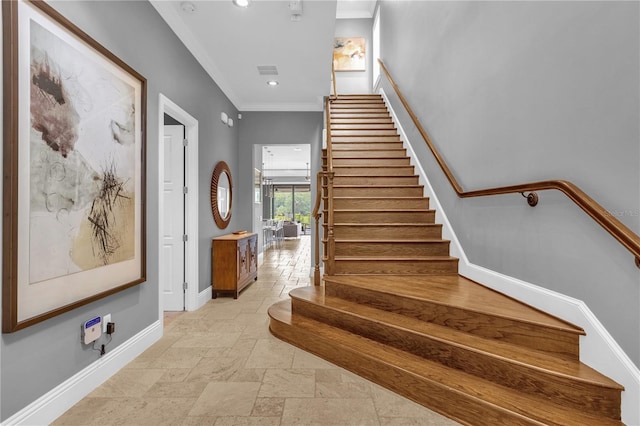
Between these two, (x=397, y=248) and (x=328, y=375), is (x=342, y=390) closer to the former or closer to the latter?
(x=328, y=375)

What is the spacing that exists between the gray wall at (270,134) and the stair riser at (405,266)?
294cm

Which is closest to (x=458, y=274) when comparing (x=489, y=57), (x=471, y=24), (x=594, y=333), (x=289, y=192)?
(x=594, y=333)

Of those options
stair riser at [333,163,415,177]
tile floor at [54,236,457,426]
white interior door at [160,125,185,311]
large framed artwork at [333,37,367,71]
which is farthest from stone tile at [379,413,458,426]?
large framed artwork at [333,37,367,71]

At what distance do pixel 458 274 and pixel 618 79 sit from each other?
205 cm

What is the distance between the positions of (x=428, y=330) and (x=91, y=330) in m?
2.28

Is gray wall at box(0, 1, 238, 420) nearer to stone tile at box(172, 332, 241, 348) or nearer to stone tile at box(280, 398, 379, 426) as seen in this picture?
stone tile at box(172, 332, 241, 348)

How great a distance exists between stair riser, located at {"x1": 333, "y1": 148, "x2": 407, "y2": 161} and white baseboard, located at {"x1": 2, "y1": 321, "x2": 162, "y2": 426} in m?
3.50

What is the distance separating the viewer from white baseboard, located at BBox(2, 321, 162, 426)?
5.44 ft

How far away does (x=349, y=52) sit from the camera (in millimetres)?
8492

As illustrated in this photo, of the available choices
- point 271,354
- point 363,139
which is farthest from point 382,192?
point 271,354

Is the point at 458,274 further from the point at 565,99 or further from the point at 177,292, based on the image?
the point at 177,292

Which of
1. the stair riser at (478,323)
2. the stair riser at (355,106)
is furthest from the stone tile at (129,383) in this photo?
the stair riser at (355,106)

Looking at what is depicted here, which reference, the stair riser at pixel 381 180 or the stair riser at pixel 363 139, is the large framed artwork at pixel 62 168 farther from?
the stair riser at pixel 363 139

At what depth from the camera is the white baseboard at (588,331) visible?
1462 mm
